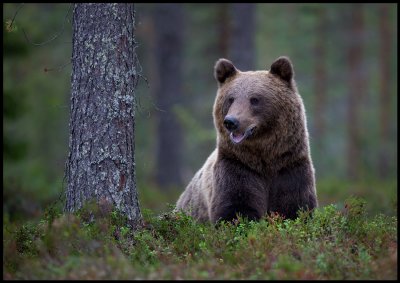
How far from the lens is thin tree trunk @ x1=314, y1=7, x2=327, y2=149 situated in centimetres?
2578

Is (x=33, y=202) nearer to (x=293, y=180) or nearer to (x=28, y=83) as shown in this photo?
(x=293, y=180)

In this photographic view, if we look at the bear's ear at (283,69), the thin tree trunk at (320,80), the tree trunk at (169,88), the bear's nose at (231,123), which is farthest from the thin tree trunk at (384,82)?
the bear's nose at (231,123)

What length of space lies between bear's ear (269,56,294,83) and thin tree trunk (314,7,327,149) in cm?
1832

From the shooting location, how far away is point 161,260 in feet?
18.4

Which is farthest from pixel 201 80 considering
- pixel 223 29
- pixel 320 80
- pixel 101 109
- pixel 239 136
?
pixel 101 109

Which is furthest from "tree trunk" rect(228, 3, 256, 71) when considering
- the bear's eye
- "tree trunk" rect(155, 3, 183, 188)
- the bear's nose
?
the bear's nose

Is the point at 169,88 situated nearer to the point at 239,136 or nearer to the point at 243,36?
the point at 243,36

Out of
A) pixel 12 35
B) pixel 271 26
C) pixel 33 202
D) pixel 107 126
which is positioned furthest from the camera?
pixel 271 26

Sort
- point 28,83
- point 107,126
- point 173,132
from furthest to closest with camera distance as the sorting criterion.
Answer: point 28,83
point 173,132
point 107,126

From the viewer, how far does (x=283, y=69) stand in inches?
302

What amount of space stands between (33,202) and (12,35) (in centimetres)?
419

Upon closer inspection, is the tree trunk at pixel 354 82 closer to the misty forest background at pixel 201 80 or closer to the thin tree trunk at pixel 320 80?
the misty forest background at pixel 201 80

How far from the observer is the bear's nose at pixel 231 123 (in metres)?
6.89

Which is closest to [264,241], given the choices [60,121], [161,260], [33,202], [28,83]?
[161,260]
